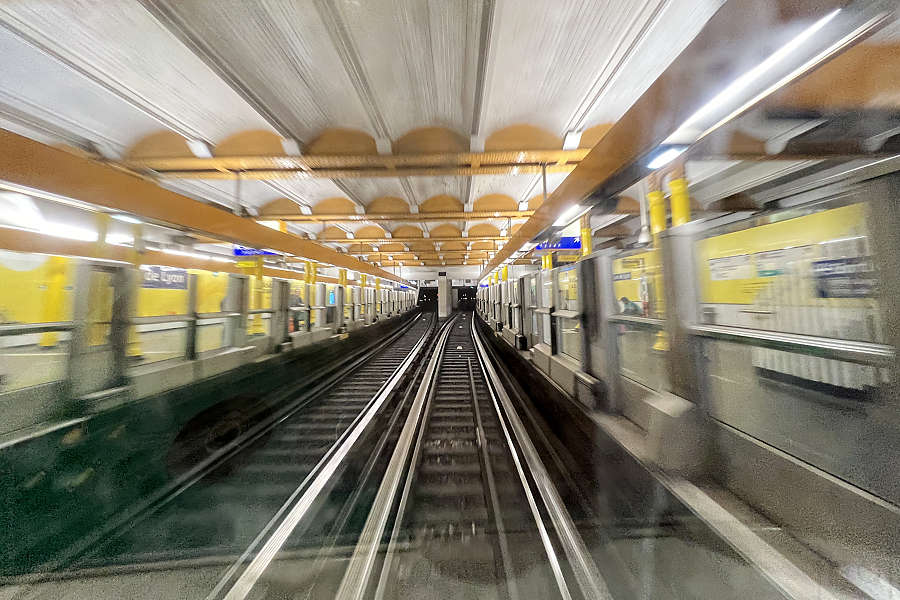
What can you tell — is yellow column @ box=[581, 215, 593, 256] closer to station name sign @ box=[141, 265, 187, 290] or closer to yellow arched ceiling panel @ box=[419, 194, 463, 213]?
yellow arched ceiling panel @ box=[419, 194, 463, 213]

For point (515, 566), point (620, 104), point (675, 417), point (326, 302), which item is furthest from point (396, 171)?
point (326, 302)

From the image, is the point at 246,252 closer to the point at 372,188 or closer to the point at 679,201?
the point at 372,188

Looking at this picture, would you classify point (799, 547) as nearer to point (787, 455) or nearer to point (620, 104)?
point (787, 455)

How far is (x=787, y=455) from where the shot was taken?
4.11 ft

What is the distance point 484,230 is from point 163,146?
5.81 meters

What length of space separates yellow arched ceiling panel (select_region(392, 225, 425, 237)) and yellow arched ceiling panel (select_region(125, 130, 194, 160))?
4.58m

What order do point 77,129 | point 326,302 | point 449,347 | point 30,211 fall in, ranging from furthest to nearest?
point 449,347, point 326,302, point 77,129, point 30,211

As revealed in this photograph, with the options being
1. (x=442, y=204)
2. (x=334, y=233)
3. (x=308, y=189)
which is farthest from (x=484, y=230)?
(x=308, y=189)

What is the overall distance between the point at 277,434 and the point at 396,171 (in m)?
3.21

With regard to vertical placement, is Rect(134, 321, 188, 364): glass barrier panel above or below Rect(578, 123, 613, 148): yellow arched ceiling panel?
below

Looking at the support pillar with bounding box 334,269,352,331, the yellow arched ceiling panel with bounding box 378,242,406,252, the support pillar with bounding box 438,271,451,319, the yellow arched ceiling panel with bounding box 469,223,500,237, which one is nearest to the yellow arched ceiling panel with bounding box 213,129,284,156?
the yellow arched ceiling panel with bounding box 469,223,500,237

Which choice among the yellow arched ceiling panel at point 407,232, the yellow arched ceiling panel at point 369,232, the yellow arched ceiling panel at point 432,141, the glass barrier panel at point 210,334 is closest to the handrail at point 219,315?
the glass barrier panel at point 210,334

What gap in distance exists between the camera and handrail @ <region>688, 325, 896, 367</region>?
3.23ft

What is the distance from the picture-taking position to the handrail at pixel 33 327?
1.76 meters
